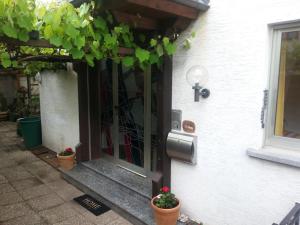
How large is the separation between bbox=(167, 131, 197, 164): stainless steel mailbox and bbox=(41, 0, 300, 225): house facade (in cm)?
8

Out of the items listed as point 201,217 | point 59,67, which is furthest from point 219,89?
point 59,67

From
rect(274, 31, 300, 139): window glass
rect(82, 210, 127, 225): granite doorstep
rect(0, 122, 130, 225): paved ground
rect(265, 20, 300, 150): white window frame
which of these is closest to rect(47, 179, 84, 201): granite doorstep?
rect(0, 122, 130, 225): paved ground

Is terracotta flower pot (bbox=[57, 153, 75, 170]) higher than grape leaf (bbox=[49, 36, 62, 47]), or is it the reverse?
grape leaf (bbox=[49, 36, 62, 47])

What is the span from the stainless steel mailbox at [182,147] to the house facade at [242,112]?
0.08m

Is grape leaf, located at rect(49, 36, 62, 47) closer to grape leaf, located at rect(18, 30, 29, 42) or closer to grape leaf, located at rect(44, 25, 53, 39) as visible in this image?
grape leaf, located at rect(44, 25, 53, 39)

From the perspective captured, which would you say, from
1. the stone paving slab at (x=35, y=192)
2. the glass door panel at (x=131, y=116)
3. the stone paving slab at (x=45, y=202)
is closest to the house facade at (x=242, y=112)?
the glass door panel at (x=131, y=116)

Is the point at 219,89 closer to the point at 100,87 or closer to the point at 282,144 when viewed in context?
the point at 282,144

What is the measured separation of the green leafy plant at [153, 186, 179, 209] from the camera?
3.26 metres

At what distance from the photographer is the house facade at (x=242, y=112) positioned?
2.55 metres

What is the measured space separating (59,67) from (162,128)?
3.47 metres

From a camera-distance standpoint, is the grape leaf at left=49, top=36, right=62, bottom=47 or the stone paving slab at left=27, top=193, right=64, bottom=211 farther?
the stone paving slab at left=27, top=193, right=64, bottom=211

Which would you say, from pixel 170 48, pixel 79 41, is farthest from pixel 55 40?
pixel 170 48

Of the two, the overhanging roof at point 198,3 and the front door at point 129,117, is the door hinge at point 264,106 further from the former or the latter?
the front door at point 129,117

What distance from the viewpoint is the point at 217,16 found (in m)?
2.88
